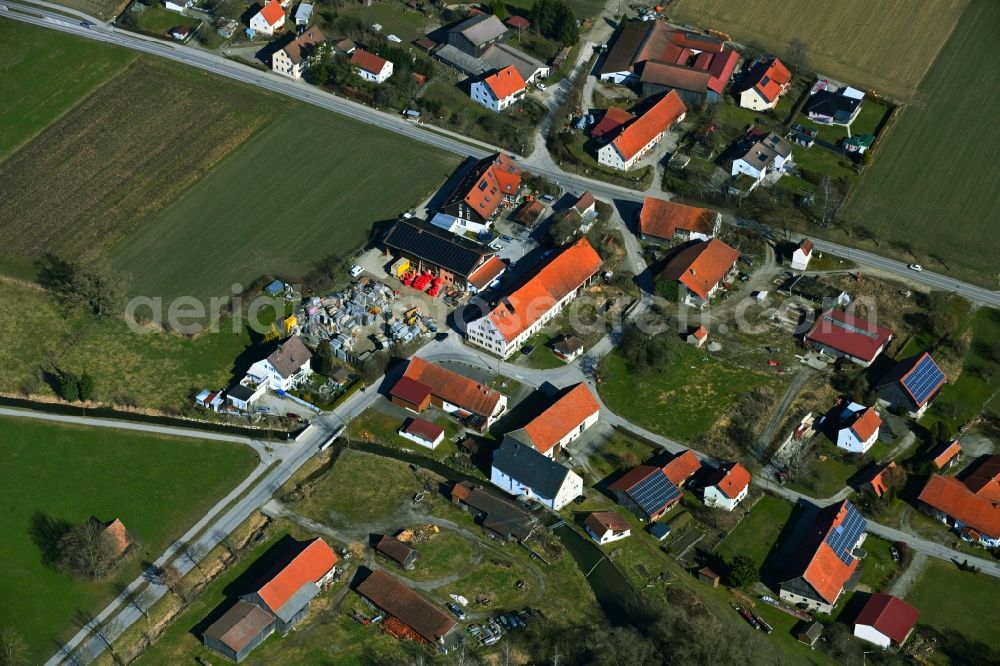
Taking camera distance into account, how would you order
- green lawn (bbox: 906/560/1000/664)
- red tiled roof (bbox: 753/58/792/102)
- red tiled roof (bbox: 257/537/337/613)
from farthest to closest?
red tiled roof (bbox: 753/58/792/102)
green lawn (bbox: 906/560/1000/664)
red tiled roof (bbox: 257/537/337/613)

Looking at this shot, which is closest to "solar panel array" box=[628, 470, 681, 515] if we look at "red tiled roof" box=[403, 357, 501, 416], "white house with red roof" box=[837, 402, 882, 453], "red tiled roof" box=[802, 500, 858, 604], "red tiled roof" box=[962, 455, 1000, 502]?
"red tiled roof" box=[802, 500, 858, 604]

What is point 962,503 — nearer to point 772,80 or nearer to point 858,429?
point 858,429

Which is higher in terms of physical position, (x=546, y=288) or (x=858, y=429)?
(x=858, y=429)

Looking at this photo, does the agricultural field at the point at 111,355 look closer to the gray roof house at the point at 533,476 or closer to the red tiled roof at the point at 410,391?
the red tiled roof at the point at 410,391

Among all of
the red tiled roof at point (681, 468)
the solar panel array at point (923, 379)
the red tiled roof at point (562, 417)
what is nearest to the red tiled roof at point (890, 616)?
the red tiled roof at point (681, 468)

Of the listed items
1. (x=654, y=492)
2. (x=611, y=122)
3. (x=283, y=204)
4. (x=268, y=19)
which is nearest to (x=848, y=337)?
(x=654, y=492)

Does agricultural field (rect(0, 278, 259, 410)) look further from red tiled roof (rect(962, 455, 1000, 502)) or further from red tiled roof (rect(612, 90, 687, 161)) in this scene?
red tiled roof (rect(962, 455, 1000, 502))
